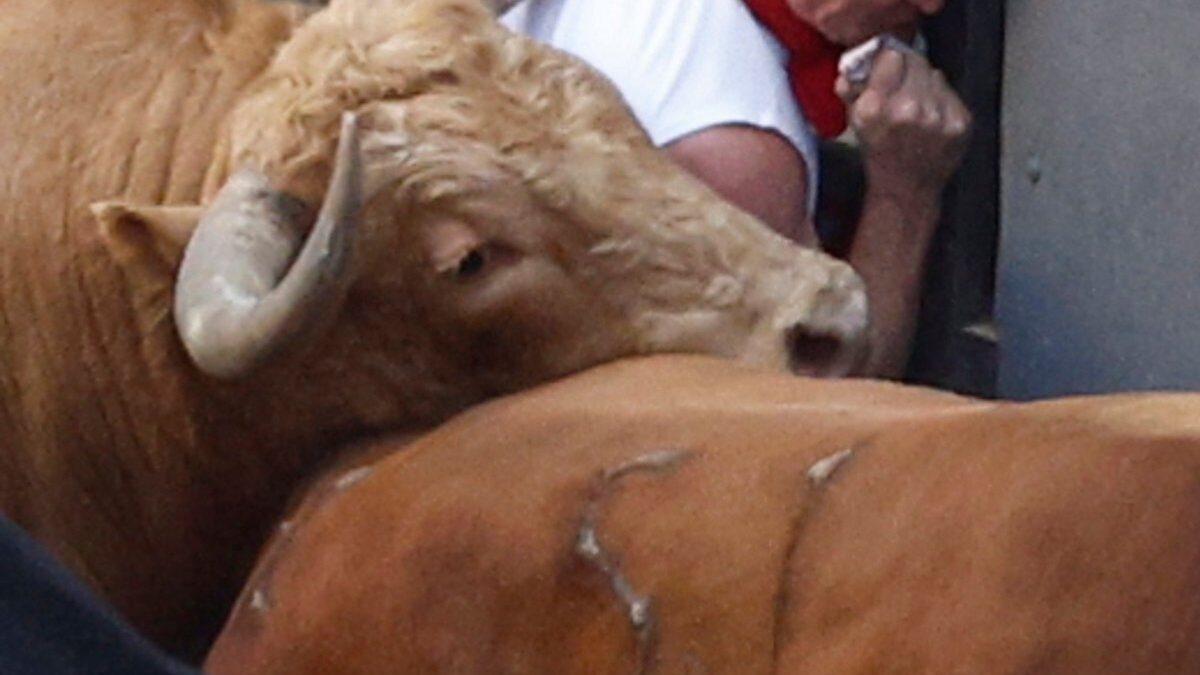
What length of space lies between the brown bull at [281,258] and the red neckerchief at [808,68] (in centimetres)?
49

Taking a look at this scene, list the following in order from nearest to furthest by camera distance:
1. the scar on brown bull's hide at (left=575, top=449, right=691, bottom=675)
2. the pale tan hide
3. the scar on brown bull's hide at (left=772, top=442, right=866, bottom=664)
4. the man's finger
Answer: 1. the pale tan hide
2. the scar on brown bull's hide at (left=772, top=442, right=866, bottom=664)
3. the scar on brown bull's hide at (left=575, top=449, right=691, bottom=675)
4. the man's finger

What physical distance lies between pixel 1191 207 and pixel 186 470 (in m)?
1.34

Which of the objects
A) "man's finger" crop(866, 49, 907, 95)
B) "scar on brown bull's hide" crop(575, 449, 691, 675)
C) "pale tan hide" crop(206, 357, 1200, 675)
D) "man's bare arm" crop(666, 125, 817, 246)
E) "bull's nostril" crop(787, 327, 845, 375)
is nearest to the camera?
"pale tan hide" crop(206, 357, 1200, 675)


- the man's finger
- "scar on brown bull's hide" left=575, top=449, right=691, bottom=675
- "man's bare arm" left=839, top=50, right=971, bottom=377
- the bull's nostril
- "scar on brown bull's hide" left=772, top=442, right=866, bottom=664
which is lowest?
"man's bare arm" left=839, top=50, right=971, bottom=377

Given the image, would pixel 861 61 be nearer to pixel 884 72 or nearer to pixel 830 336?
pixel 884 72

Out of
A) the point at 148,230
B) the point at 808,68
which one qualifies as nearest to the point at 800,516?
the point at 148,230

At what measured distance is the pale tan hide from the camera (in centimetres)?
179

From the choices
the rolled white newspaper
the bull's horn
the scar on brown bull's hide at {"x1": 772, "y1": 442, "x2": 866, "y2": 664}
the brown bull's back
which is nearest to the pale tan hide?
the scar on brown bull's hide at {"x1": 772, "y1": 442, "x2": 866, "y2": 664}

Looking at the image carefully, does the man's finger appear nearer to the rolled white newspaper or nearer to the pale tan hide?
the rolled white newspaper

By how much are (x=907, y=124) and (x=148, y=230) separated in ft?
3.81

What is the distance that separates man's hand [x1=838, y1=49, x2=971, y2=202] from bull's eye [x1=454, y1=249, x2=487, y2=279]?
81 cm

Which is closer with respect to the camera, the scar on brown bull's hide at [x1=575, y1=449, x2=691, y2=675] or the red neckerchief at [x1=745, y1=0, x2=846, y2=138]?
the scar on brown bull's hide at [x1=575, y1=449, x2=691, y2=675]

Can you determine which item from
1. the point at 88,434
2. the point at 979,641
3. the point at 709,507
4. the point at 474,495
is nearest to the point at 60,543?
the point at 88,434

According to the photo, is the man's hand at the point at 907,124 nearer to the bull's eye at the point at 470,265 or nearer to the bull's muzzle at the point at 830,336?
the bull's muzzle at the point at 830,336
